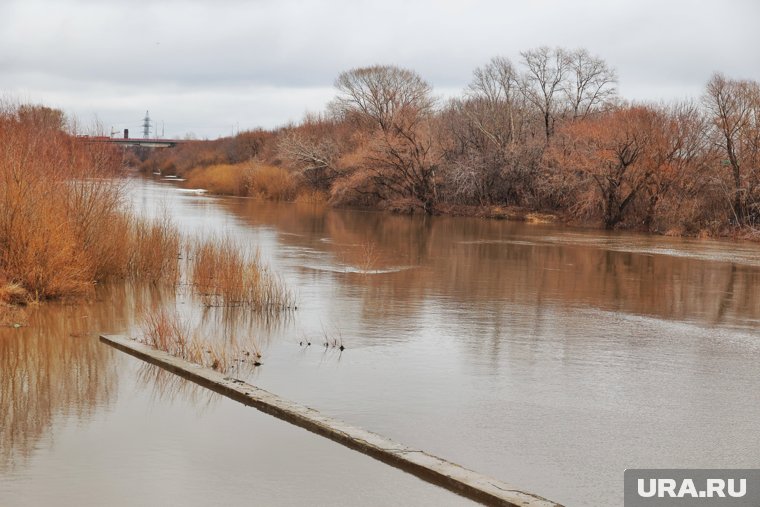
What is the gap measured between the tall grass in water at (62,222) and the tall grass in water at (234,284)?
1.54 m

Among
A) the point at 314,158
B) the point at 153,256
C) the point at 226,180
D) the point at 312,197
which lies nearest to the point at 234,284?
the point at 153,256

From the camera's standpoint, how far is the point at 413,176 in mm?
56562

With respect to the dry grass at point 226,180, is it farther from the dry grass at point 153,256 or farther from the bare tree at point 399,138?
the dry grass at point 153,256

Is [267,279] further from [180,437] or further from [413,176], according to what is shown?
[413,176]

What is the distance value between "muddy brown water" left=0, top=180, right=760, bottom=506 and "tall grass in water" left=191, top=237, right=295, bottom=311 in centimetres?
56

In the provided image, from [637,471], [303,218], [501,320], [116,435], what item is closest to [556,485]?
[637,471]

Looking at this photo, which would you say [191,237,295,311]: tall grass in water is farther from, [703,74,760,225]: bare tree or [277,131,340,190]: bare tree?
[277,131,340,190]: bare tree

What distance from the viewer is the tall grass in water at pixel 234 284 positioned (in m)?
16.6

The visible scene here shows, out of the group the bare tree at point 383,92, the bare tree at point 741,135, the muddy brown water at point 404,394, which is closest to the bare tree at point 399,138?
the bare tree at point 383,92

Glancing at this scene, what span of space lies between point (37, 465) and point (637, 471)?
5.51 m

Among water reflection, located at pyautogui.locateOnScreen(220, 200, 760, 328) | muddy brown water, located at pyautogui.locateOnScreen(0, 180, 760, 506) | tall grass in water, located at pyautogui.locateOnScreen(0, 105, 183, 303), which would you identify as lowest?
muddy brown water, located at pyautogui.locateOnScreen(0, 180, 760, 506)

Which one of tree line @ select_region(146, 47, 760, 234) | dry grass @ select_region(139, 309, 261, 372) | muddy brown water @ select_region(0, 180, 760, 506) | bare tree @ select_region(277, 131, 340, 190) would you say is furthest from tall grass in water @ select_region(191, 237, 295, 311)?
bare tree @ select_region(277, 131, 340, 190)

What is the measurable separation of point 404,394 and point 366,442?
7.97ft

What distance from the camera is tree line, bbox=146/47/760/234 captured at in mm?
42094
